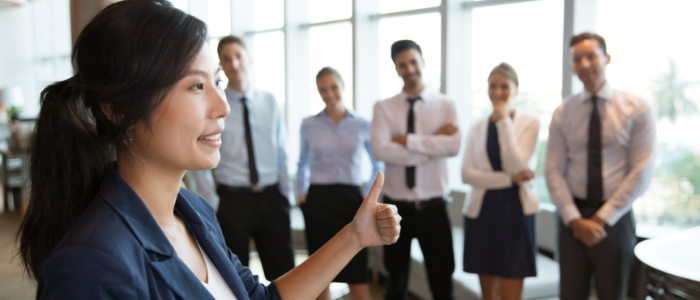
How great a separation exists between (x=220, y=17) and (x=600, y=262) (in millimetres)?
6375

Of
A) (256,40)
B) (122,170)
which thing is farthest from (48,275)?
(256,40)

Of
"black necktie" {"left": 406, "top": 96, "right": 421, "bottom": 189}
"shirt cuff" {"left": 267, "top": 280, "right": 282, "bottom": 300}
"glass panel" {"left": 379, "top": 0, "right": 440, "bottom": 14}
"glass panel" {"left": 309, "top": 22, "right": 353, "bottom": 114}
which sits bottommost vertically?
"shirt cuff" {"left": 267, "top": 280, "right": 282, "bottom": 300}

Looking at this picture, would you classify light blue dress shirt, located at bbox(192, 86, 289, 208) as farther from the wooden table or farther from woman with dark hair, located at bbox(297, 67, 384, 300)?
the wooden table

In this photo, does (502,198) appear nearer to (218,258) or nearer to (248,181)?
(248,181)

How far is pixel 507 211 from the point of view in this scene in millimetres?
2707

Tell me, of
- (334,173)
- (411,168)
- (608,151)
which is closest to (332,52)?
(334,173)

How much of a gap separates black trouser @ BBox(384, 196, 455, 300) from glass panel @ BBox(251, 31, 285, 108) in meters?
4.13

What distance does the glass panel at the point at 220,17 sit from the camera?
7102mm

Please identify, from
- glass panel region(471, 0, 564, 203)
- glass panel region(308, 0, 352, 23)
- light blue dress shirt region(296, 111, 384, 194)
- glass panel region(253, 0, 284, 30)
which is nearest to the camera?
light blue dress shirt region(296, 111, 384, 194)

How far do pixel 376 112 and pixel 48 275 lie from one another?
2.50m

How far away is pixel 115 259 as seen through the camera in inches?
30.9

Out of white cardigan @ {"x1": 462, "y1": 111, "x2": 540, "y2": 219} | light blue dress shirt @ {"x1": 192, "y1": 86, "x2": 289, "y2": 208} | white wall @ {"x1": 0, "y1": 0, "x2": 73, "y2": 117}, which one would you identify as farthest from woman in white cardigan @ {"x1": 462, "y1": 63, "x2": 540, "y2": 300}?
white wall @ {"x1": 0, "y1": 0, "x2": 73, "y2": 117}

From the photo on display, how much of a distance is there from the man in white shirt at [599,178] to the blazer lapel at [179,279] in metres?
2.05

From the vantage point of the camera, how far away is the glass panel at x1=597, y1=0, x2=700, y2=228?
3418 mm
